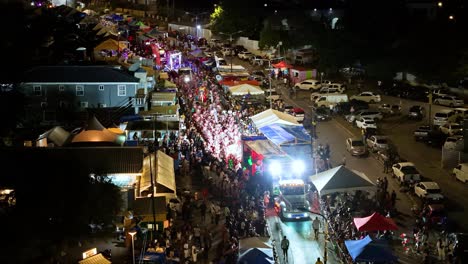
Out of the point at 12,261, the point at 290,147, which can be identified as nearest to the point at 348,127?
the point at 290,147

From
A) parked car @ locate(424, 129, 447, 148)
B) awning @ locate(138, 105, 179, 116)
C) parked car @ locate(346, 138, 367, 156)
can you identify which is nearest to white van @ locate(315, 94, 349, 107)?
parked car @ locate(424, 129, 447, 148)

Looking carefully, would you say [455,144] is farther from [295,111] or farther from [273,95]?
[273,95]

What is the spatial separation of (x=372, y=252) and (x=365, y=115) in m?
19.6

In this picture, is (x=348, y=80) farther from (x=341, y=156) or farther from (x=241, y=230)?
(x=241, y=230)

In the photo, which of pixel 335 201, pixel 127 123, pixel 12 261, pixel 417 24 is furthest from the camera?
pixel 417 24

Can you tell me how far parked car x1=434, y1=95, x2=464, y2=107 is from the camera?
3806 centimetres

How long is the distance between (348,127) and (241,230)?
16.3m

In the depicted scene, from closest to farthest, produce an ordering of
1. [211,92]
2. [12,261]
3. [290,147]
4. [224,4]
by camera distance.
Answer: [12,261] → [290,147] → [211,92] → [224,4]

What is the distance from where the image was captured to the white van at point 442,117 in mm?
33938

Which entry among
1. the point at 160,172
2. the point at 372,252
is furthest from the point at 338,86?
the point at 372,252

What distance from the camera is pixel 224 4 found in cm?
6750

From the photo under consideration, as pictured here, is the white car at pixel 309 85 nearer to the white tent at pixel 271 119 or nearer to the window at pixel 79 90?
the white tent at pixel 271 119

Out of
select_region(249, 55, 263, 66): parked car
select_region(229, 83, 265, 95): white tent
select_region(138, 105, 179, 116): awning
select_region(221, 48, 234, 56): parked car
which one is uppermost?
select_region(221, 48, 234, 56): parked car

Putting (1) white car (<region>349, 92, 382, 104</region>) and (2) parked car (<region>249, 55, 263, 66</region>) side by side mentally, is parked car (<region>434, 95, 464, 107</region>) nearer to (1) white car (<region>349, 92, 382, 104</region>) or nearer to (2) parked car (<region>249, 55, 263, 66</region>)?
(1) white car (<region>349, 92, 382, 104</region>)
